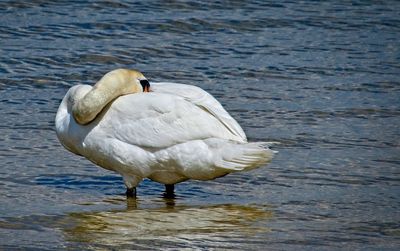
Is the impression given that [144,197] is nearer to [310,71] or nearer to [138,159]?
[138,159]

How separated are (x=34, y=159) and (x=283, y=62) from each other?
154 inches

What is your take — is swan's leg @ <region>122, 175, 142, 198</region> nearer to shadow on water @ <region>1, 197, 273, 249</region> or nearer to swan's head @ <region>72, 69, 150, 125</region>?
shadow on water @ <region>1, 197, 273, 249</region>

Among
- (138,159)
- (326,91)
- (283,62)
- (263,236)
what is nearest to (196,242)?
(263,236)

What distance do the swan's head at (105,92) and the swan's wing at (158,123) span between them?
101 mm

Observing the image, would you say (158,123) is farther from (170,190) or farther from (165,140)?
(170,190)

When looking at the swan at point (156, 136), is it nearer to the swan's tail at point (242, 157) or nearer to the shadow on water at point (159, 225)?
the swan's tail at point (242, 157)

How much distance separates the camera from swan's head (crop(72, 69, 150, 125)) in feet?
27.4

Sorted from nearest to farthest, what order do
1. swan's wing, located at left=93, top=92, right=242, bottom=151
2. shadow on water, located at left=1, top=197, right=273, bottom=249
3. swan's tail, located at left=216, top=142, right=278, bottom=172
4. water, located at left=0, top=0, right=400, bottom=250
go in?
shadow on water, located at left=1, top=197, right=273, bottom=249, water, located at left=0, top=0, right=400, bottom=250, swan's tail, located at left=216, top=142, right=278, bottom=172, swan's wing, located at left=93, top=92, right=242, bottom=151

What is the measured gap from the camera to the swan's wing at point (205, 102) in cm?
841

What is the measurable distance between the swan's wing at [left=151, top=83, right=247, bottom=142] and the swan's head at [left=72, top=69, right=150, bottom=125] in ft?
0.54

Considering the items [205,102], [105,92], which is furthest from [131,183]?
[205,102]

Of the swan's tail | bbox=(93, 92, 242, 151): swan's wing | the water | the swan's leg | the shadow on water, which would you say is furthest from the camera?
the swan's leg

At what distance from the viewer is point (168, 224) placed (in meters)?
7.66

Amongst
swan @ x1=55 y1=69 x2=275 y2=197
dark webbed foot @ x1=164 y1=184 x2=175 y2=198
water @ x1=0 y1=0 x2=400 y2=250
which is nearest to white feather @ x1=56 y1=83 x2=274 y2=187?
swan @ x1=55 y1=69 x2=275 y2=197
